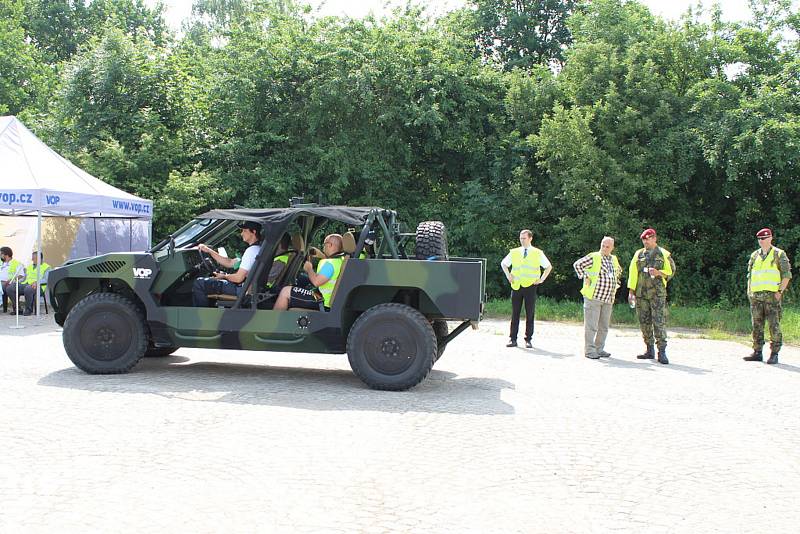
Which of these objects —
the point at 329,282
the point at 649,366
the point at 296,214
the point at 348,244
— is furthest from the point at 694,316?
the point at 296,214

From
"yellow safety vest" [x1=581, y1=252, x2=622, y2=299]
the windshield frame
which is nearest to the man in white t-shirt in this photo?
the windshield frame

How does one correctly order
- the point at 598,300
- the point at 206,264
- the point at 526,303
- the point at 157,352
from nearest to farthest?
1. the point at 206,264
2. the point at 157,352
3. the point at 598,300
4. the point at 526,303

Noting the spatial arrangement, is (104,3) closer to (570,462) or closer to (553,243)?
(553,243)

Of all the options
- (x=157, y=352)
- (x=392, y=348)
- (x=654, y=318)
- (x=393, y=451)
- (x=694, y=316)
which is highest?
(x=654, y=318)

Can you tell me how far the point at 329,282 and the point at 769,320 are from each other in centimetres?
632

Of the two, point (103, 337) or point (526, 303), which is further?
point (526, 303)

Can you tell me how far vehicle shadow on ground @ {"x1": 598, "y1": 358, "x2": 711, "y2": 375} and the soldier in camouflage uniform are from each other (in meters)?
0.17

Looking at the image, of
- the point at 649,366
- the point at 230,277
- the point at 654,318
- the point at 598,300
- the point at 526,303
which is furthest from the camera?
the point at 526,303

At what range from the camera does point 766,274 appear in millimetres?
11438

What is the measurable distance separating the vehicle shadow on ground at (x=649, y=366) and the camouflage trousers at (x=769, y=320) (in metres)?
1.36

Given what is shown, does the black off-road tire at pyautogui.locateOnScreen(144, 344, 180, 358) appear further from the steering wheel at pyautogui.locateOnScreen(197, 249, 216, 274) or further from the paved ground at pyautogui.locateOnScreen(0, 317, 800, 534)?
the steering wheel at pyautogui.locateOnScreen(197, 249, 216, 274)

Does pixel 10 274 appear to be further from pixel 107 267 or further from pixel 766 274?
pixel 766 274

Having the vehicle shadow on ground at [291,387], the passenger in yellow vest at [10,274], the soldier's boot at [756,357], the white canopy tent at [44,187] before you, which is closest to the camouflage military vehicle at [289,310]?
the vehicle shadow on ground at [291,387]

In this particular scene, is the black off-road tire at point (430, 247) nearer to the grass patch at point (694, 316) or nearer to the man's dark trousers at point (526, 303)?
the man's dark trousers at point (526, 303)
